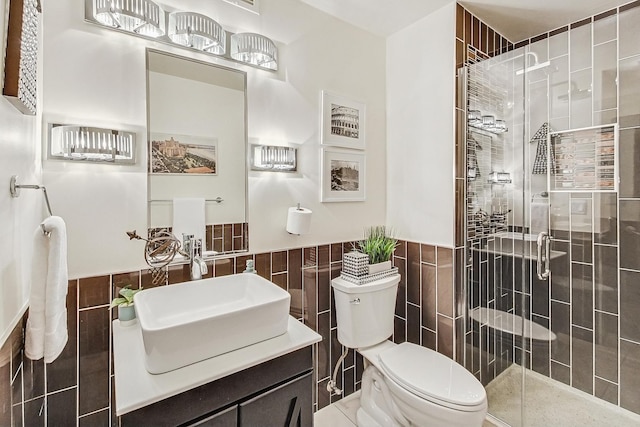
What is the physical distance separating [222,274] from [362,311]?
84 cm

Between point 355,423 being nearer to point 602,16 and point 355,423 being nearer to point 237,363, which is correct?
point 237,363

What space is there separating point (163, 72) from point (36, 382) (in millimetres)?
1344

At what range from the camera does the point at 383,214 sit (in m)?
2.32

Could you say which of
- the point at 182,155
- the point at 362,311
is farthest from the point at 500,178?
the point at 182,155

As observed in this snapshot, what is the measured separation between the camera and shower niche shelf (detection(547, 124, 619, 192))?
1.91 meters

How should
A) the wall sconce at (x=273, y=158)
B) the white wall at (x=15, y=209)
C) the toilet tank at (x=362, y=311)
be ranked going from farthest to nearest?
the toilet tank at (x=362, y=311) → the wall sconce at (x=273, y=158) → the white wall at (x=15, y=209)

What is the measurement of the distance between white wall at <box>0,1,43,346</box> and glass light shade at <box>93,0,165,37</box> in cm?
53

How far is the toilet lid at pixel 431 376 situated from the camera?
1.40 m

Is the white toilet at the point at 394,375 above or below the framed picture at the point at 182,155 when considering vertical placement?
below

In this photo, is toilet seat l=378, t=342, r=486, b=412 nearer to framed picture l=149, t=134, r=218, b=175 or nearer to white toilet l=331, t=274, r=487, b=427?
white toilet l=331, t=274, r=487, b=427

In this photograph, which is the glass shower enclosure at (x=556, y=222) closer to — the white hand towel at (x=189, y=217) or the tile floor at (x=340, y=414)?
the tile floor at (x=340, y=414)

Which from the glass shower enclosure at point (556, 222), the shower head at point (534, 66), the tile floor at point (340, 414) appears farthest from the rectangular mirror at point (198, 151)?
the shower head at point (534, 66)

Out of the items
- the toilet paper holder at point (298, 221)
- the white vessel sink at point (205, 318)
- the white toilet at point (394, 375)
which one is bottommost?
the white toilet at point (394, 375)

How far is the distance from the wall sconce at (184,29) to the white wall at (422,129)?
957 millimetres
